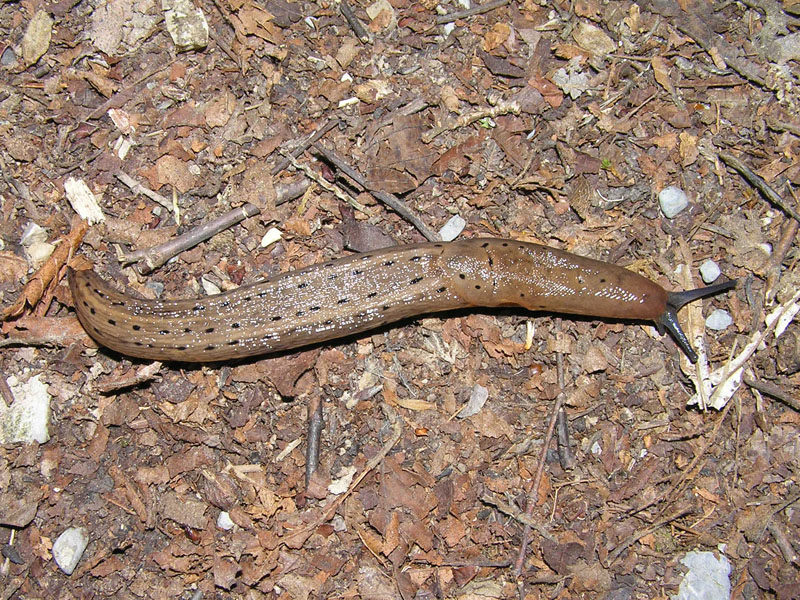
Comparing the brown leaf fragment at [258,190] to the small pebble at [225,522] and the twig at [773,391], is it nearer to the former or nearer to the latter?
the small pebble at [225,522]

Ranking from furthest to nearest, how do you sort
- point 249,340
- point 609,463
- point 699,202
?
point 699,202, point 609,463, point 249,340

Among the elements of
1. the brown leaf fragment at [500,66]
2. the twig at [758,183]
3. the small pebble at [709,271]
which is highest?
the brown leaf fragment at [500,66]

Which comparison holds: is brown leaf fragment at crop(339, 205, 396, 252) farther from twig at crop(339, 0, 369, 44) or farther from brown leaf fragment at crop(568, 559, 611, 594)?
brown leaf fragment at crop(568, 559, 611, 594)

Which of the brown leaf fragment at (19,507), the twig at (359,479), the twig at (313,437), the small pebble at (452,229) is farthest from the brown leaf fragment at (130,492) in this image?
the small pebble at (452,229)

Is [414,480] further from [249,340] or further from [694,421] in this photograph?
[694,421]

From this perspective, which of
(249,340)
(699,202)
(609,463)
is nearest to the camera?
(249,340)

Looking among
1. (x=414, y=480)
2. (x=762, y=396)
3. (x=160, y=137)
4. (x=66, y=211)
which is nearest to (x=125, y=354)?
(x=66, y=211)

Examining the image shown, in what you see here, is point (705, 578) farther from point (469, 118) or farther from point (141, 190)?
point (141, 190)
